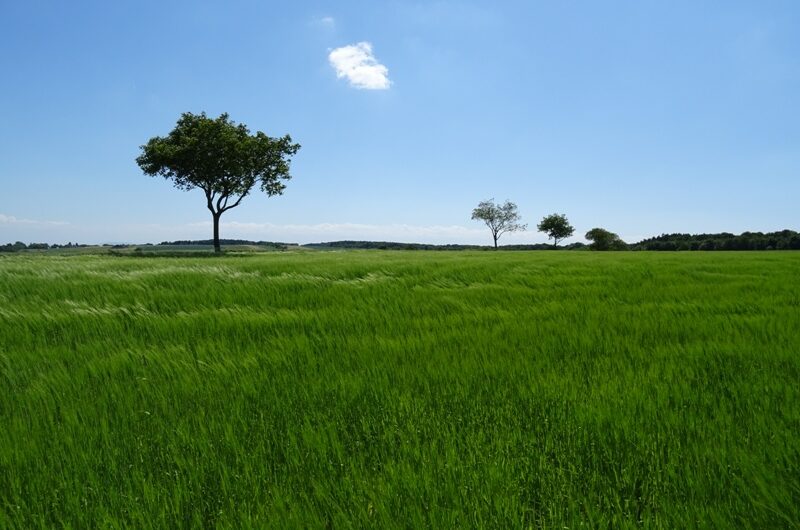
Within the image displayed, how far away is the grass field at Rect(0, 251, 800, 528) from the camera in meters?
1.46

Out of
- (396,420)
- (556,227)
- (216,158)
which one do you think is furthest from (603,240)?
(396,420)

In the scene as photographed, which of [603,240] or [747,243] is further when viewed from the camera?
[603,240]

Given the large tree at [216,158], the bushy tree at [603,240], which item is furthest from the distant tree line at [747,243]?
the large tree at [216,158]

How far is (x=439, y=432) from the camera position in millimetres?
1930

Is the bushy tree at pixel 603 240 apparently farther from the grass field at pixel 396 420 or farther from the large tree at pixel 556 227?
the grass field at pixel 396 420

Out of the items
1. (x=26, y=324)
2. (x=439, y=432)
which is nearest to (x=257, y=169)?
(x=26, y=324)

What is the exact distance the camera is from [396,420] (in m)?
2.07

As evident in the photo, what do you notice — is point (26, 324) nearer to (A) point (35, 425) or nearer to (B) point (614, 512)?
(A) point (35, 425)

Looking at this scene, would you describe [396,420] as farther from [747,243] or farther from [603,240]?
[603,240]

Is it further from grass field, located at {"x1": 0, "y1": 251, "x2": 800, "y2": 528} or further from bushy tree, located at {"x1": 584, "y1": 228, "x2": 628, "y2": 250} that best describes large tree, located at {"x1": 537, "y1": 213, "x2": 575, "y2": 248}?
grass field, located at {"x1": 0, "y1": 251, "x2": 800, "y2": 528}

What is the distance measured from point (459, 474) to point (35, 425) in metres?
2.28

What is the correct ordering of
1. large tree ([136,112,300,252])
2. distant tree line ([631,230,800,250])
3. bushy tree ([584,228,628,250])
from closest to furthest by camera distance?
large tree ([136,112,300,252]) < distant tree line ([631,230,800,250]) < bushy tree ([584,228,628,250])

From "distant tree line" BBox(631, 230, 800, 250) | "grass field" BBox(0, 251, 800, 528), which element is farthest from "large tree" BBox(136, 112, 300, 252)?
"distant tree line" BBox(631, 230, 800, 250)

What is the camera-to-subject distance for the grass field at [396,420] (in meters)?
1.46
